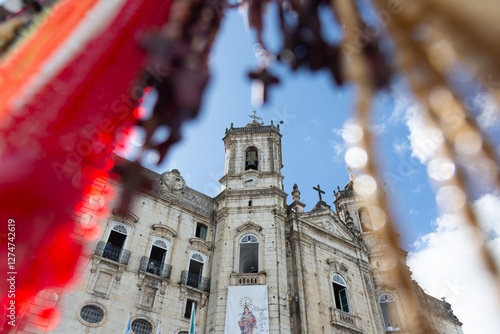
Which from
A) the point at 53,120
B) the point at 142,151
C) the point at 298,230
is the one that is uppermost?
the point at 298,230

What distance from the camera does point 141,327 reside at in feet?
43.9

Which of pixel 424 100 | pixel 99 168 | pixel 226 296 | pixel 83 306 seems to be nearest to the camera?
pixel 424 100

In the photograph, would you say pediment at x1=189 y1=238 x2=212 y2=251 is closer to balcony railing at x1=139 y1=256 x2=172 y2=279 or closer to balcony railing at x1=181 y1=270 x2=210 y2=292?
balcony railing at x1=181 y1=270 x2=210 y2=292

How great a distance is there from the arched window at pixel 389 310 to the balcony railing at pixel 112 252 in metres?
16.3

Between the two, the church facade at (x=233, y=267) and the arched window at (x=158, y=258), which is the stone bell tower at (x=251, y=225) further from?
the arched window at (x=158, y=258)

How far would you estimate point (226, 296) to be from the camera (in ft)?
48.8

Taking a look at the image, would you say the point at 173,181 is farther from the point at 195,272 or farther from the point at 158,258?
the point at 195,272

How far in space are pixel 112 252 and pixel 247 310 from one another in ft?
21.0

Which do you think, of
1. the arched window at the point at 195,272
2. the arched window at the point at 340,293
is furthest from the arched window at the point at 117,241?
the arched window at the point at 340,293

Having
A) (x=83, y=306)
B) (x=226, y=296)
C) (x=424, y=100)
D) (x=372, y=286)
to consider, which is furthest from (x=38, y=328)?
(x=372, y=286)

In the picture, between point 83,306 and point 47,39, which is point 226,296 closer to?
point 83,306

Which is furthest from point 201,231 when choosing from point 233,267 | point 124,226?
point 124,226

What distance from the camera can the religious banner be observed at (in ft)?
45.5

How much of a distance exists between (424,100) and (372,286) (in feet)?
70.4
